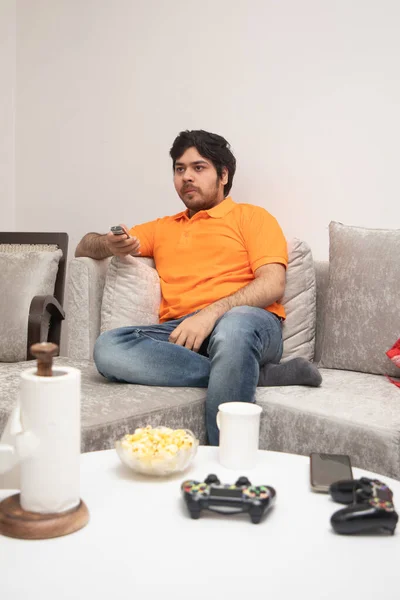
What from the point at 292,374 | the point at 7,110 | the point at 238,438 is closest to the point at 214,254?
the point at 292,374

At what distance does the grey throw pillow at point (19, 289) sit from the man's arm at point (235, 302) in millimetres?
719

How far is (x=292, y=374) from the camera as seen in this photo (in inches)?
80.0

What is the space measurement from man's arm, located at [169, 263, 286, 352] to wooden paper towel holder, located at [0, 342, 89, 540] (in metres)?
1.23

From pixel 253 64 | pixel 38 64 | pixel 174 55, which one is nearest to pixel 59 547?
pixel 253 64

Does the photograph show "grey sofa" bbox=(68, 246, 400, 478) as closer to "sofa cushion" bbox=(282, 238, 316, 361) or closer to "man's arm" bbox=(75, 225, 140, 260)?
"sofa cushion" bbox=(282, 238, 316, 361)

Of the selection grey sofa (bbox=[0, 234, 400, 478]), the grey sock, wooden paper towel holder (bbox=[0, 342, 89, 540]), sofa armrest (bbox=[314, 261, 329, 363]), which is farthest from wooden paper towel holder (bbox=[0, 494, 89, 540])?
sofa armrest (bbox=[314, 261, 329, 363])

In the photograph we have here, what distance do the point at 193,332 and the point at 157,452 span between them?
1.06m

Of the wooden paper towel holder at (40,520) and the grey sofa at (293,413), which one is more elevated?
the wooden paper towel holder at (40,520)

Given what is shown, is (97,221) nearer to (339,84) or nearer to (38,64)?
(38,64)

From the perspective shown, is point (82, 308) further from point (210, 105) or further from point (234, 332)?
point (210, 105)

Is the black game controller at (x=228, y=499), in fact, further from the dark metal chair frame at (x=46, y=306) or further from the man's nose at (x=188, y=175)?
the man's nose at (x=188, y=175)

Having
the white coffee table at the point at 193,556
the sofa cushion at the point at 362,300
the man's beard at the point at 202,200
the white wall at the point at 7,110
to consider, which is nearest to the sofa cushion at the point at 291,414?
the sofa cushion at the point at 362,300

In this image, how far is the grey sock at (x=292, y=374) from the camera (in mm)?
2000

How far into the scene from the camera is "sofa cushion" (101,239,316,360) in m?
2.38
